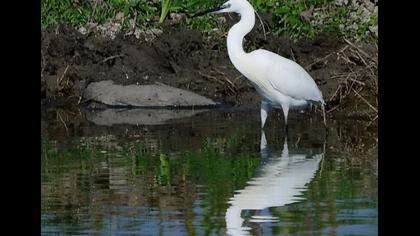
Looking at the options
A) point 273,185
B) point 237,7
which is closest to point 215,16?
point 237,7

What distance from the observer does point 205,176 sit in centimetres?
1009

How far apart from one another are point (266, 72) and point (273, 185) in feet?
15.0

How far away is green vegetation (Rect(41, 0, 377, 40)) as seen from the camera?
18.3 meters

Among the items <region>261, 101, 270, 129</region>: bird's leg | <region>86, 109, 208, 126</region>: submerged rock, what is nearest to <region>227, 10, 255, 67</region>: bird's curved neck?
<region>261, 101, 270, 129</region>: bird's leg

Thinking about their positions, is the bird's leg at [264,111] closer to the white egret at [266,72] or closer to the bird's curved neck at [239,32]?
the white egret at [266,72]

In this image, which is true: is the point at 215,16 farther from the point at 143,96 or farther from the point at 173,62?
the point at 143,96

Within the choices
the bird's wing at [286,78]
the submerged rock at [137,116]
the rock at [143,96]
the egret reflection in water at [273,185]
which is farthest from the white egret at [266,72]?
the rock at [143,96]

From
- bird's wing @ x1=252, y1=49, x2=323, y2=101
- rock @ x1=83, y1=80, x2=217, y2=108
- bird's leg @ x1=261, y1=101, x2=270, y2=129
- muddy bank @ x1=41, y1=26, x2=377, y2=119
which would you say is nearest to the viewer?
bird's leg @ x1=261, y1=101, x2=270, y2=129

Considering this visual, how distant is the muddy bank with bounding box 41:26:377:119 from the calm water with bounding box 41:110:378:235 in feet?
3.70

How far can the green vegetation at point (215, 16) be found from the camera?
18281 millimetres

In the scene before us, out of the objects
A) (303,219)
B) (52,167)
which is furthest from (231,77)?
(303,219)

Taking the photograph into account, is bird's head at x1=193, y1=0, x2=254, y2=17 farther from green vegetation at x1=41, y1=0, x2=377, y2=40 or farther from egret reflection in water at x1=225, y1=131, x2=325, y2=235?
green vegetation at x1=41, y1=0, x2=377, y2=40

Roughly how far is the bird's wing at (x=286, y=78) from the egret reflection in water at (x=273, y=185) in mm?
1742
